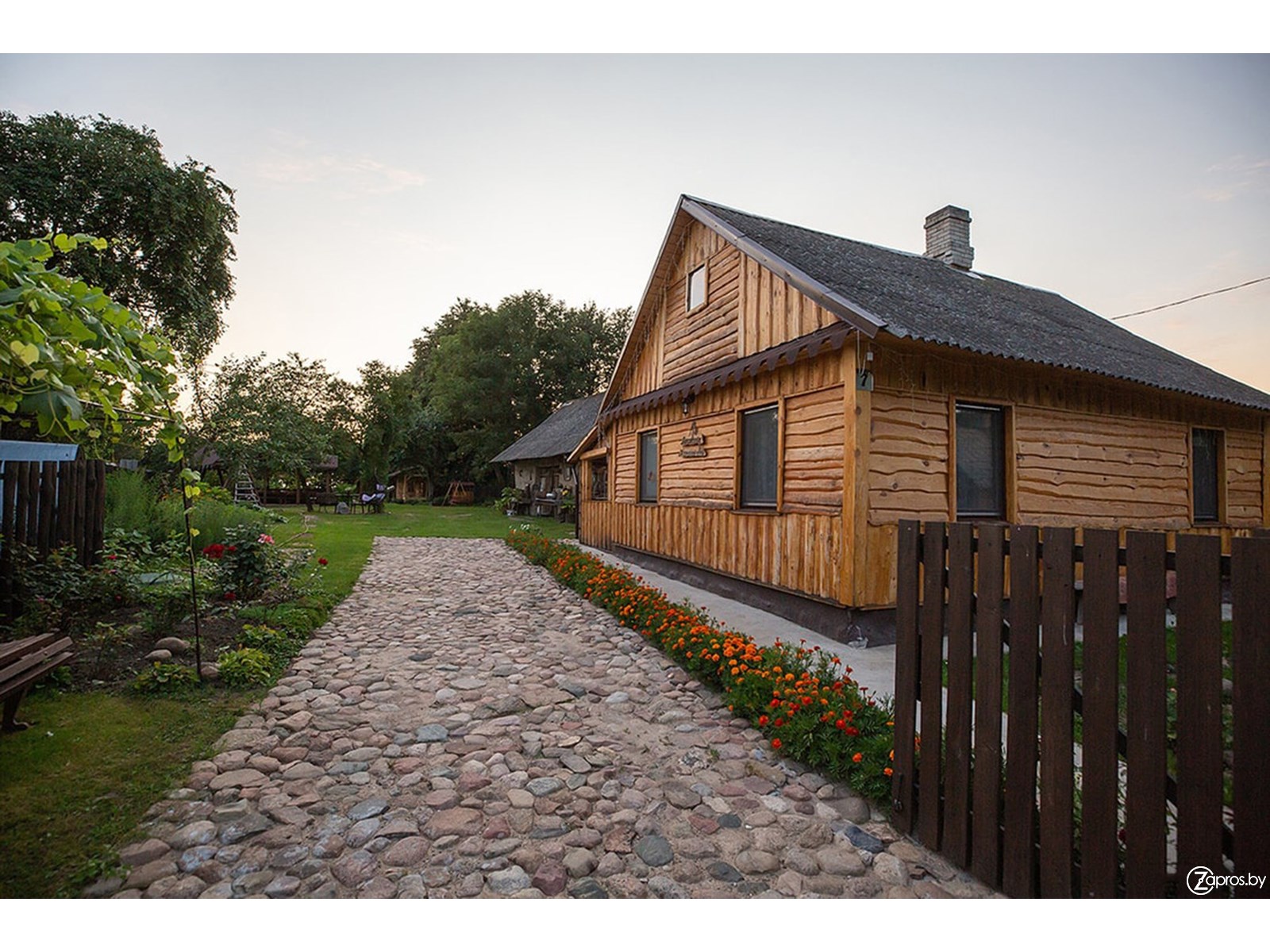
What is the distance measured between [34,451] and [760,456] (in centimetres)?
1063

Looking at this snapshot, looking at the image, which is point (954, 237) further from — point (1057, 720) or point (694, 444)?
point (1057, 720)

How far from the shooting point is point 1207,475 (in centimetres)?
938

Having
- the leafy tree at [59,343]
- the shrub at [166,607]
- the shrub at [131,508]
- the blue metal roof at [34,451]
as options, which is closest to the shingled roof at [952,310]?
the leafy tree at [59,343]

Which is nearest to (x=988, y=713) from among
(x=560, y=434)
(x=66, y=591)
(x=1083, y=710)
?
(x=1083, y=710)

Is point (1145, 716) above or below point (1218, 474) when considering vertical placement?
below

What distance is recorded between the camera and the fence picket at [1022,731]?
2324mm

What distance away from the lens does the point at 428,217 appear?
11.0m

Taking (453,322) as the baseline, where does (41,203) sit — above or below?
below

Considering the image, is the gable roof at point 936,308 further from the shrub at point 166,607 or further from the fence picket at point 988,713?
the shrub at point 166,607

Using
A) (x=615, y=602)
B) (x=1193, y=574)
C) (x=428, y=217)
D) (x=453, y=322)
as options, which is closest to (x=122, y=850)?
(x=1193, y=574)

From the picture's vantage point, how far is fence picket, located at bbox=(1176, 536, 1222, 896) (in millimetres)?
1808

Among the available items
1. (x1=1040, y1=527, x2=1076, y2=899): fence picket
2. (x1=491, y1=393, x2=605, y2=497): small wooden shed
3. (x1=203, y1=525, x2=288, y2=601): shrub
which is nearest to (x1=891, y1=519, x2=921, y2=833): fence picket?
(x1=1040, y1=527, x2=1076, y2=899): fence picket

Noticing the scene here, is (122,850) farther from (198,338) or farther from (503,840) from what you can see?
(198,338)

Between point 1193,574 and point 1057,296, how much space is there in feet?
47.8
